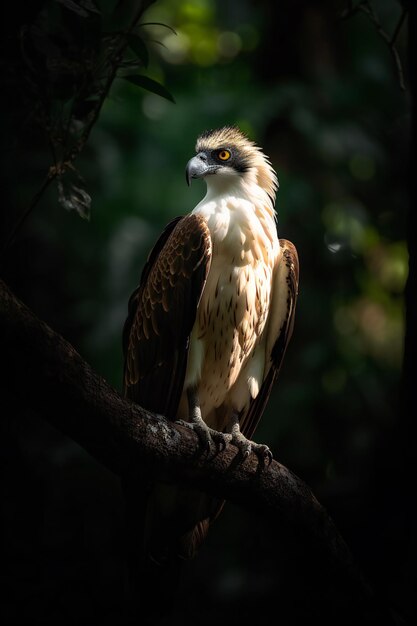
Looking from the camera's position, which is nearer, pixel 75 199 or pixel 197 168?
pixel 75 199

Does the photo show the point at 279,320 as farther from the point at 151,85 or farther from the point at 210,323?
the point at 151,85

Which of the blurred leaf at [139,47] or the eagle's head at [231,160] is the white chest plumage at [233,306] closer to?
the eagle's head at [231,160]

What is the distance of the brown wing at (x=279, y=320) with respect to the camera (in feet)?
13.0

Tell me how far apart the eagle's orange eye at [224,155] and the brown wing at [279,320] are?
513 mm

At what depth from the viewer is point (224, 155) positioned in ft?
13.8

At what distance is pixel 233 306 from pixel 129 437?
1.15 meters

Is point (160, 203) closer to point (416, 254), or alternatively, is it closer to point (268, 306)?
point (268, 306)

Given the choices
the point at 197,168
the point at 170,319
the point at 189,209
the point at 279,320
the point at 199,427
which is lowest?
the point at 199,427

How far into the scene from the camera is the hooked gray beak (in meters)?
4.01

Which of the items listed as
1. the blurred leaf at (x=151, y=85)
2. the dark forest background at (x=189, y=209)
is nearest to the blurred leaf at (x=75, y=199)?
the dark forest background at (x=189, y=209)

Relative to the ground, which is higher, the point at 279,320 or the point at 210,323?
the point at 279,320

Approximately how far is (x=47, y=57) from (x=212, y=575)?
3.16 m

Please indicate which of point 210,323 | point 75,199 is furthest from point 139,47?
point 210,323

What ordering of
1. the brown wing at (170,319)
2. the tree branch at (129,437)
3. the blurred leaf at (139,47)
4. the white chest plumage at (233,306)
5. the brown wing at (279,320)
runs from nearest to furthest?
the tree branch at (129,437)
the blurred leaf at (139,47)
the brown wing at (170,319)
the white chest plumage at (233,306)
the brown wing at (279,320)
